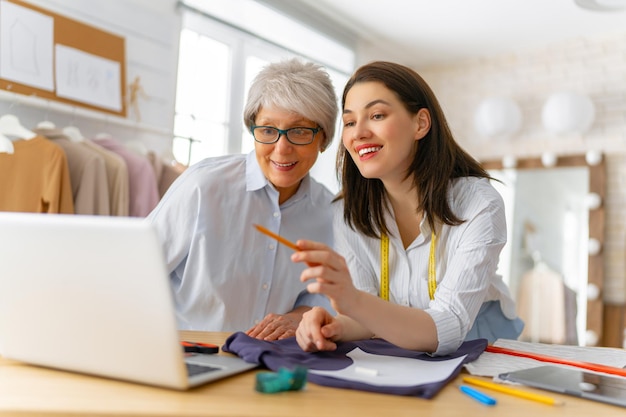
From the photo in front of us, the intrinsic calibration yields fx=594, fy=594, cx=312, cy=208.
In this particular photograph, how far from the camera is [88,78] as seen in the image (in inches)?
124

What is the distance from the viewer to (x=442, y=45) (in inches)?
205

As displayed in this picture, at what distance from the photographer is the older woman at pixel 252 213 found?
68.7 inches

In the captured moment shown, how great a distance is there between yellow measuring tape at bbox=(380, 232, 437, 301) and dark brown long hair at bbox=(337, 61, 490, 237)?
0.12 ft

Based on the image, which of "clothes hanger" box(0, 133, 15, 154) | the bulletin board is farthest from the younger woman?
the bulletin board

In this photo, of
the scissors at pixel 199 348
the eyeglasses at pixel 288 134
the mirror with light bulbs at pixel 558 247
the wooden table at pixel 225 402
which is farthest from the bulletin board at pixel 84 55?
the mirror with light bulbs at pixel 558 247

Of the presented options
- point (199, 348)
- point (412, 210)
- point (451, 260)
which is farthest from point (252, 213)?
point (199, 348)

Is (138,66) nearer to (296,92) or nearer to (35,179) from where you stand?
(35,179)

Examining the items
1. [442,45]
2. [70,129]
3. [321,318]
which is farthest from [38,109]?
[442,45]

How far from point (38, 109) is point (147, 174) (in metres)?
0.65

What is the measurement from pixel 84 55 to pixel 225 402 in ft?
9.23

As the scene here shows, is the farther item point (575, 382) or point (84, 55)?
point (84, 55)

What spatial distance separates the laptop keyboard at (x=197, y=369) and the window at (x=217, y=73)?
2.80m

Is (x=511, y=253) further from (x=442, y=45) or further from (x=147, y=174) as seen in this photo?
(x=147, y=174)

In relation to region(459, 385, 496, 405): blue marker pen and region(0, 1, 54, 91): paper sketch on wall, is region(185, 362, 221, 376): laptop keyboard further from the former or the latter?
region(0, 1, 54, 91): paper sketch on wall
